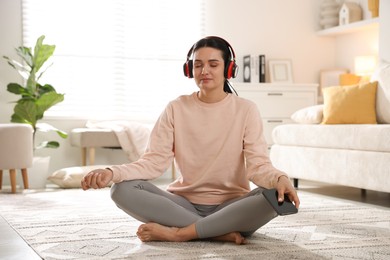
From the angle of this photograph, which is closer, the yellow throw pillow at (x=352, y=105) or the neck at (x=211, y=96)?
the neck at (x=211, y=96)

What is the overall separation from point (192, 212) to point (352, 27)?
380 cm

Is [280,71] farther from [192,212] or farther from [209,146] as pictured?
[192,212]

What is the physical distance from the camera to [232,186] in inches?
90.6

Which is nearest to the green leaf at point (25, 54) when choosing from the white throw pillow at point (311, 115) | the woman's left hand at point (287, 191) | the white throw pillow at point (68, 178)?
the white throw pillow at point (68, 178)

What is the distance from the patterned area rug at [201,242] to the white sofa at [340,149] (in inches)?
7.4

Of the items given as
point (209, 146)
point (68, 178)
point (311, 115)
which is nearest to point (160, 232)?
point (209, 146)

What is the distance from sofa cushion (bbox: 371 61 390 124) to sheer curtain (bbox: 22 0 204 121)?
223 cm

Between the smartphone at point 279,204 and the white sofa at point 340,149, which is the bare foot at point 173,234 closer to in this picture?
the smartphone at point 279,204

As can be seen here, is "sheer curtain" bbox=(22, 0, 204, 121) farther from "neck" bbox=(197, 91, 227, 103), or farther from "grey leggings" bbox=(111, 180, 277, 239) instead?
"grey leggings" bbox=(111, 180, 277, 239)

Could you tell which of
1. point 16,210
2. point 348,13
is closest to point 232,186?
point 16,210

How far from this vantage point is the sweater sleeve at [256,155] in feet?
6.90

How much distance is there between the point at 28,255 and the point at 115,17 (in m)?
3.80

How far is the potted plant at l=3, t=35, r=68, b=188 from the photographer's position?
15.4 ft

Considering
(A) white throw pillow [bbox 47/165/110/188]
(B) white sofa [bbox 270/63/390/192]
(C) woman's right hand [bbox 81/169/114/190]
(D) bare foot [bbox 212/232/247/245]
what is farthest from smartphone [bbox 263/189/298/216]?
(A) white throw pillow [bbox 47/165/110/188]
